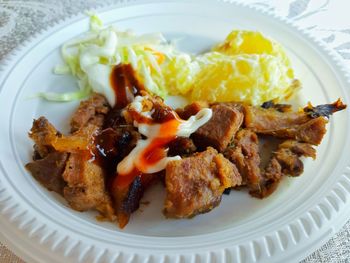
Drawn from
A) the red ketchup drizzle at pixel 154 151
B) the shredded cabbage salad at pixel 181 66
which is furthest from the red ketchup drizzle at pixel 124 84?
the red ketchup drizzle at pixel 154 151

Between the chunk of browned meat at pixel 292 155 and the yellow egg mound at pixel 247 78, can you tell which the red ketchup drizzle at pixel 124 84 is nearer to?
the yellow egg mound at pixel 247 78

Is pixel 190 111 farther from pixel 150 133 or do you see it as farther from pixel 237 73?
pixel 237 73

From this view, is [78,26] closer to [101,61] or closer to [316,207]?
[101,61]

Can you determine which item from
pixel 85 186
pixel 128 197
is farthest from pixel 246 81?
pixel 85 186

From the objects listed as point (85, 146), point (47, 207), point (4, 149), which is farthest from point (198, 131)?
point (4, 149)

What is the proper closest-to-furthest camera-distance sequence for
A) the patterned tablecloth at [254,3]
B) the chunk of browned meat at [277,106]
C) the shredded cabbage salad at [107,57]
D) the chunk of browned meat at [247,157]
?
the chunk of browned meat at [247,157], the chunk of browned meat at [277,106], the shredded cabbage salad at [107,57], the patterned tablecloth at [254,3]

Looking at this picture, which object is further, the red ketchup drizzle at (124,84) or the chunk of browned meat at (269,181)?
the red ketchup drizzle at (124,84)
